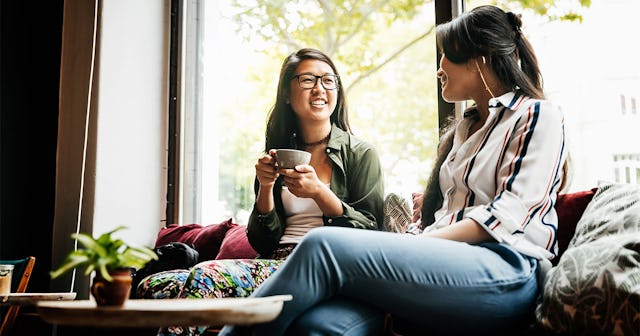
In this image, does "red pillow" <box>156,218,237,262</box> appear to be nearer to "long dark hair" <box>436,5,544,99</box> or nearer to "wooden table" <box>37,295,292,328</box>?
"long dark hair" <box>436,5,544,99</box>

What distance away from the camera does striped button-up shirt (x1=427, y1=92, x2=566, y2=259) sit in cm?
155

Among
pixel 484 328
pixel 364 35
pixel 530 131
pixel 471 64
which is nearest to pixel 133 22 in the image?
pixel 364 35

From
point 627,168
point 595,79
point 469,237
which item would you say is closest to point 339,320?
point 469,237

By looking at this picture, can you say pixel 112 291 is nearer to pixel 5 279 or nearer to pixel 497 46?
pixel 497 46

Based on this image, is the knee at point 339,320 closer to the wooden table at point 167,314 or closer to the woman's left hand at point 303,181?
the wooden table at point 167,314

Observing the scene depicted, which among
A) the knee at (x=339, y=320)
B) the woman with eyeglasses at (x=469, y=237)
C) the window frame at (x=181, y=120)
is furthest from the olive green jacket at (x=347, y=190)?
the window frame at (x=181, y=120)

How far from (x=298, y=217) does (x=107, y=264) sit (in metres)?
1.06

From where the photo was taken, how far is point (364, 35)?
3.01 meters

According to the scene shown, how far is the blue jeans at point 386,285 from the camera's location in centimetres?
136

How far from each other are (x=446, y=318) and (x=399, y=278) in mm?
135

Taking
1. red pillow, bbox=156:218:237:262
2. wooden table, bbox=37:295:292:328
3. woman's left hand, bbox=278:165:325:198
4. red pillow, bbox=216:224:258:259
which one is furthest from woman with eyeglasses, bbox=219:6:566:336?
red pillow, bbox=156:218:237:262

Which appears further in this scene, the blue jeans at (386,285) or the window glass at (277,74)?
the window glass at (277,74)

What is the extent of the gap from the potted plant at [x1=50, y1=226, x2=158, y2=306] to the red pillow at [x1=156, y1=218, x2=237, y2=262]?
1.45 m

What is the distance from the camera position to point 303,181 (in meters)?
1.99
